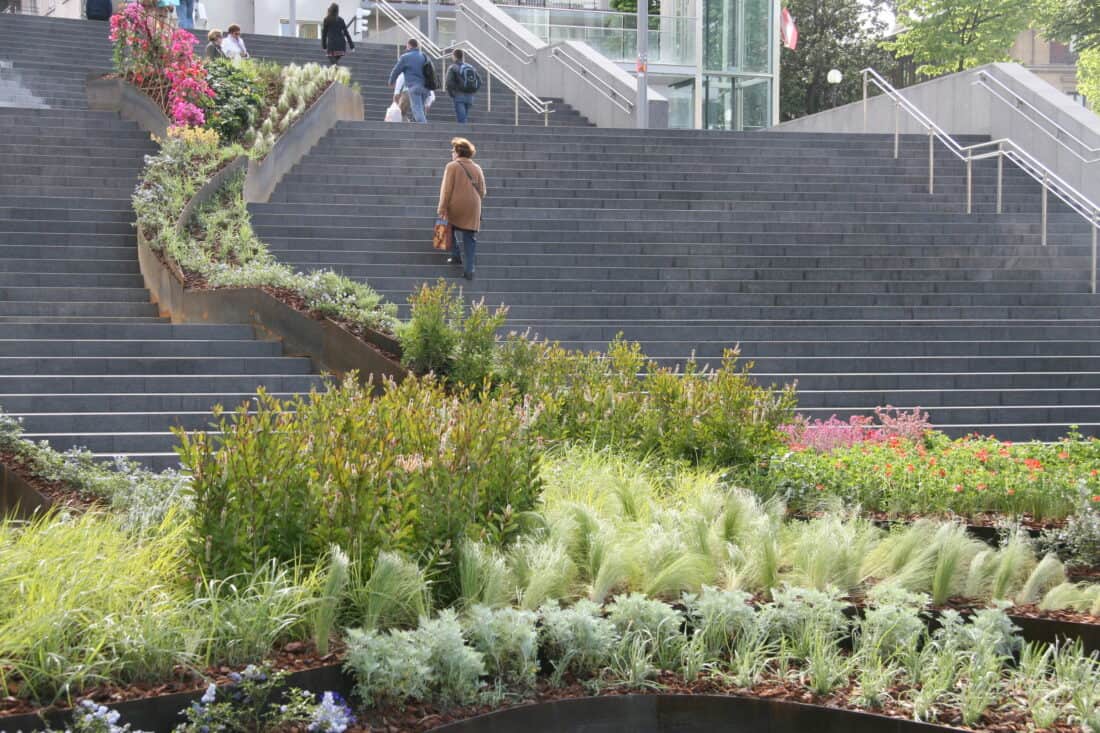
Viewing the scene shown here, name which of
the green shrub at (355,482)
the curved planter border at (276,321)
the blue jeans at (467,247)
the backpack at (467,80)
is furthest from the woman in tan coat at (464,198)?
the green shrub at (355,482)

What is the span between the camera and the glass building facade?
3541cm

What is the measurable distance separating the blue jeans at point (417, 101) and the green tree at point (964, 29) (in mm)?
20645

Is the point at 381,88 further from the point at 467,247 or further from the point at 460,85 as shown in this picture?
the point at 467,247

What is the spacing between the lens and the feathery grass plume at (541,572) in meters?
6.00

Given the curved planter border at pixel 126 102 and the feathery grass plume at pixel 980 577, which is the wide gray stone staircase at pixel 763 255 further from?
the feathery grass plume at pixel 980 577

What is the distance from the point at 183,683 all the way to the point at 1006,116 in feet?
69.3

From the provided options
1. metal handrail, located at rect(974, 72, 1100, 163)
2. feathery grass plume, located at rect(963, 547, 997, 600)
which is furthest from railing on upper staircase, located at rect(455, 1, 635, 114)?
feathery grass plume, located at rect(963, 547, 997, 600)

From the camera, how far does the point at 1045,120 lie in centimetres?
2228

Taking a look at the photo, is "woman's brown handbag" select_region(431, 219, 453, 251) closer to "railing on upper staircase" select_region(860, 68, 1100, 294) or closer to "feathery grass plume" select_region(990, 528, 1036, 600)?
"railing on upper staircase" select_region(860, 68, 1100, 294)

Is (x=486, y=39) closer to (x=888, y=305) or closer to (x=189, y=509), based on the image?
(x=888, y=305)

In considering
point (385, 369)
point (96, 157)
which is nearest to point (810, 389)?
point (385, 369)

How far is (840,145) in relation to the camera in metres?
22.7

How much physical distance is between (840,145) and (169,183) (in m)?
11.2

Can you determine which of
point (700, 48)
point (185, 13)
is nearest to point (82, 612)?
point (185, 13)
